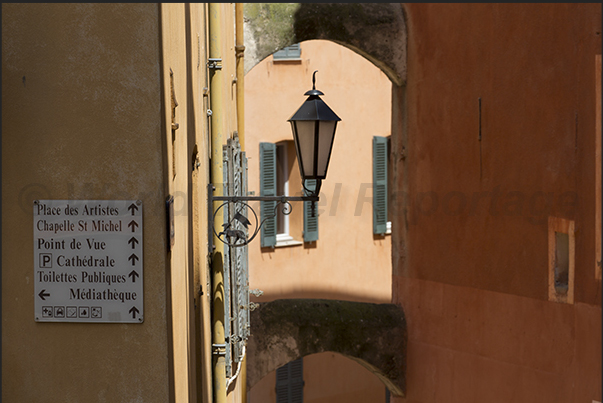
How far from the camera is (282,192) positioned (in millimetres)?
12312

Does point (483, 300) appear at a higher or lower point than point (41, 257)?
lower

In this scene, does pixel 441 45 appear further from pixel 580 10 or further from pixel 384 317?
pixel 384 317

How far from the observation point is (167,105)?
10.5 ft

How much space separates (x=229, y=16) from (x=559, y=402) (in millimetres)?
4720

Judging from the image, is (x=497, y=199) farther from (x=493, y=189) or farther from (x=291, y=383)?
(x=291, y=383)

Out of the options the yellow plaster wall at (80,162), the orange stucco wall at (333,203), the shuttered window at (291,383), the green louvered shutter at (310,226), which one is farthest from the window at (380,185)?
the yellow plaster wall at (80,162)

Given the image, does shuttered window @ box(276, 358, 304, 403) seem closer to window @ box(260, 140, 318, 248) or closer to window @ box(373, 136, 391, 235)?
window @ box(260, 140, 318, 248)

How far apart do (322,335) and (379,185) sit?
15.3 ft

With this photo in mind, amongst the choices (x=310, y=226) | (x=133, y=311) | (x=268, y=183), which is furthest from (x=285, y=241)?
(x=133, y=311)

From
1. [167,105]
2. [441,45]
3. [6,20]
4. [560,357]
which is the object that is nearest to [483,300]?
[560,357]

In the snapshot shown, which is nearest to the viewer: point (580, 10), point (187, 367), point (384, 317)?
point (187, 367)

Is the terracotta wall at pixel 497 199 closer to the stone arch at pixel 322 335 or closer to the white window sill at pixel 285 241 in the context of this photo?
the stone arch at pixel 322 335

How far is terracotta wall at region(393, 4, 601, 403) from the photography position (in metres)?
5.91

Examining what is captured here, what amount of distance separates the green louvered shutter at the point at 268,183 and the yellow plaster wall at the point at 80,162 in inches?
333
